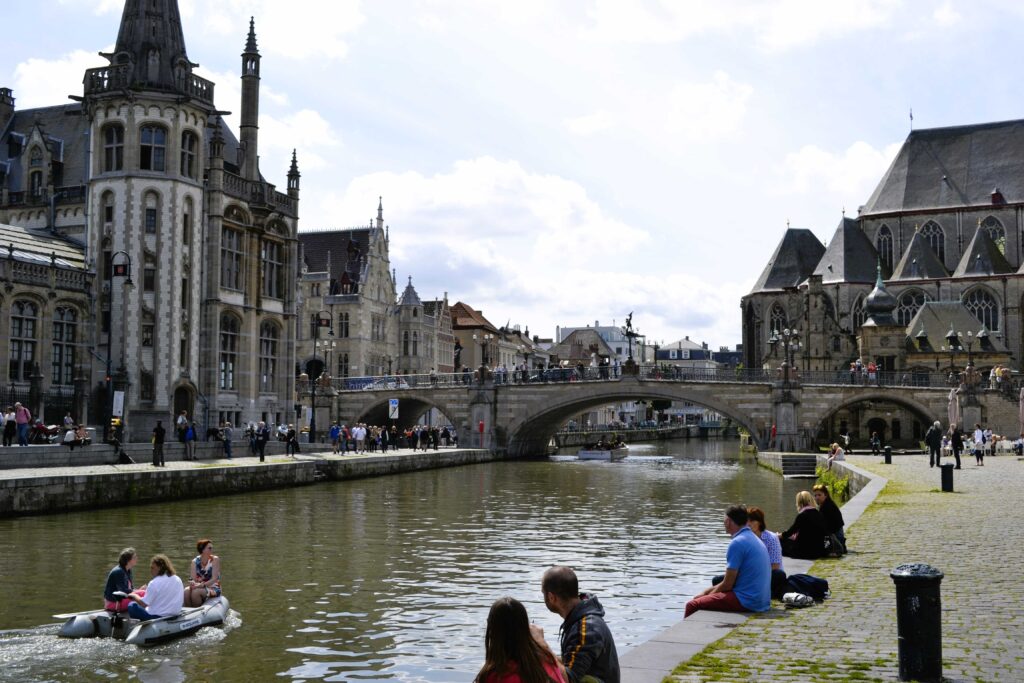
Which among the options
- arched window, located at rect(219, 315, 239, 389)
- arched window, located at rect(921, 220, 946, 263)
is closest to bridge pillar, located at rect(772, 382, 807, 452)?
arched window, located at rect(219, 315, 239, 389)

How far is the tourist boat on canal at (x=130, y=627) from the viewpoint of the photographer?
12664 mm

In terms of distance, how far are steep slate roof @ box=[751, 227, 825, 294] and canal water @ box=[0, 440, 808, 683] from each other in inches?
2271

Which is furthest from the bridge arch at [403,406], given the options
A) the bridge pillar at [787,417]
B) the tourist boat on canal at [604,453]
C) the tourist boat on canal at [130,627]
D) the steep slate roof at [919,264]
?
the tourist boat on canal at [130,627]

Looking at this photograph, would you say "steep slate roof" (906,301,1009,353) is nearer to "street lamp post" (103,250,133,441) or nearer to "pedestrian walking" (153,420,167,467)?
"street lamp post" (103,250,133,441)

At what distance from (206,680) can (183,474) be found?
67.2 feet

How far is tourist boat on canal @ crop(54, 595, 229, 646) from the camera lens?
41.5ft

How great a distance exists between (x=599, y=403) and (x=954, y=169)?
41.9 metres

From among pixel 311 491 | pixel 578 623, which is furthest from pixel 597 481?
pixel 578 623

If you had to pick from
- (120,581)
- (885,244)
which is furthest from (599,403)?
(120,581)

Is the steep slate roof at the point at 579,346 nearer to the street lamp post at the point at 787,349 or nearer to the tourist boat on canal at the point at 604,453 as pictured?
the street lamp post at the point at 787,349

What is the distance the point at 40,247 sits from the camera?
4456cm

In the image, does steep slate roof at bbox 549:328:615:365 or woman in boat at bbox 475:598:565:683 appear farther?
steep slate roof at bbox 549:328:615:365

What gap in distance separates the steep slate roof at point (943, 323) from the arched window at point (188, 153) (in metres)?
52.4

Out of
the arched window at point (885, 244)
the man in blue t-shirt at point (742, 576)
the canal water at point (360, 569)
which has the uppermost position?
the arched window at point (885, 244)
